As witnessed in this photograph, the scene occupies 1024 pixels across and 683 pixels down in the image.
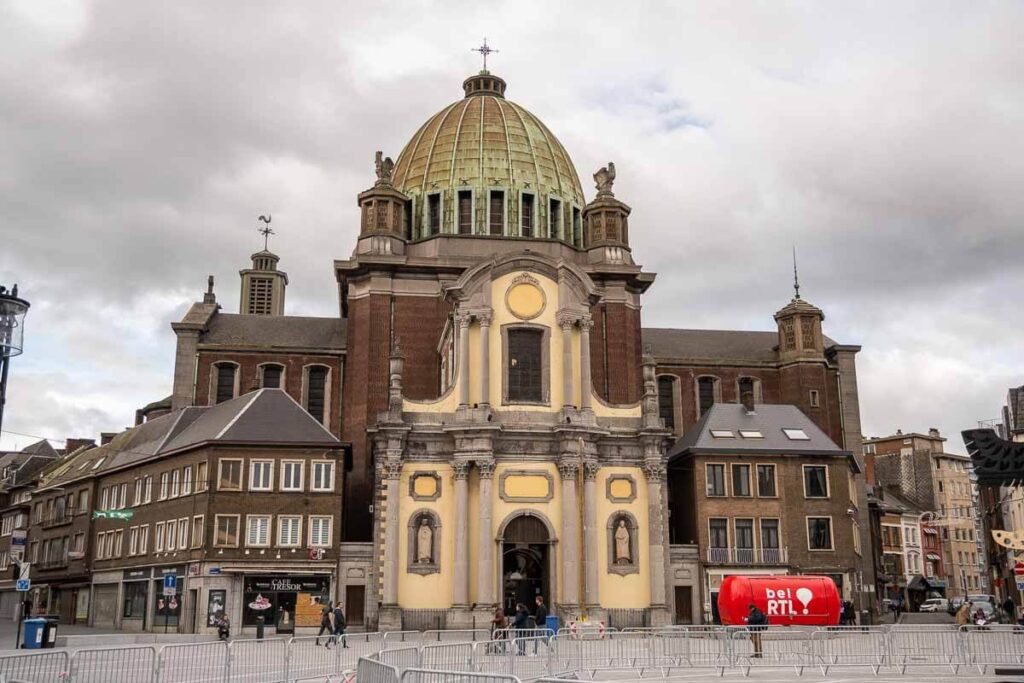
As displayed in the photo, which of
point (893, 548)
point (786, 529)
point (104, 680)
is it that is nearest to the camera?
point (104, 680)

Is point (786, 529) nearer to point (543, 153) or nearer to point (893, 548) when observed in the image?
point (543, 153)

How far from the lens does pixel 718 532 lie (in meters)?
53.3

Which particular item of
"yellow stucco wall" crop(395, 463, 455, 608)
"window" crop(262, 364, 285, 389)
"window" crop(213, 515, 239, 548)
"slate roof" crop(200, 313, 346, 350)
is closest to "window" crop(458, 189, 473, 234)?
"slate roof" crop(200, 313, 346, 350)

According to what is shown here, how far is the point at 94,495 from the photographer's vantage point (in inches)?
2287

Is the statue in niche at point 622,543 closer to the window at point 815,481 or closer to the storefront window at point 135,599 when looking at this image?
the window at point 815,481

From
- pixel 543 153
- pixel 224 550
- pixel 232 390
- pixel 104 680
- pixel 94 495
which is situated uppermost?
pixel 543 153

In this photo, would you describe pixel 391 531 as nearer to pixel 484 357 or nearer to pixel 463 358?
pixel 463 358

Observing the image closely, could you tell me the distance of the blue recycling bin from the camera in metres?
33.8

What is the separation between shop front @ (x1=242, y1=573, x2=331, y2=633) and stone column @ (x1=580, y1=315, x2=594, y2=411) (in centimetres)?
1442

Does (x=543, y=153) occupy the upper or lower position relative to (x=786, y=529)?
upper

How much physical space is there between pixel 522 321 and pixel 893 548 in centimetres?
5607

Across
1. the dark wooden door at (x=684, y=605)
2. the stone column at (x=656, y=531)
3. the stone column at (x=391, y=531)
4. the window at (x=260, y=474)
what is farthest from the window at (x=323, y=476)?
the dark wooden door at (x=684, y=605)

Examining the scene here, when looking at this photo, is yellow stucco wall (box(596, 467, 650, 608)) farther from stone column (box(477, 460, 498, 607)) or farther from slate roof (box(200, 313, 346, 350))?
slate roof (box(200, 313, 346, 350))

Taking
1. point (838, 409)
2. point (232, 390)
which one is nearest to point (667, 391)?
point (838, 409)
